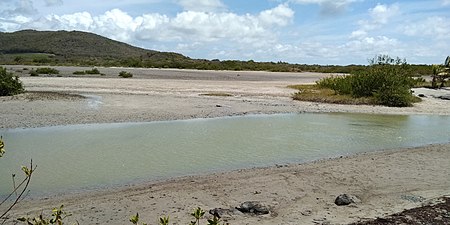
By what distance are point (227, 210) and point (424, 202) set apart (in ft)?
10.8

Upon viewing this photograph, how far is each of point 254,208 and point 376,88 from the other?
2313cm

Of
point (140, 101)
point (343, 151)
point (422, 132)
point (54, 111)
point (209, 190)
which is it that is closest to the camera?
point (209, 190)

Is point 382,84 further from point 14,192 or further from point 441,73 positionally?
point 14,192

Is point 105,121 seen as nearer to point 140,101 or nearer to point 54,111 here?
point 54,111

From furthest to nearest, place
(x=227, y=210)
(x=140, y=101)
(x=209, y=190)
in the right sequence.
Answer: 1. (x=140, y=101)
2. (x=209, y=190)
3. (x=227, y=210)

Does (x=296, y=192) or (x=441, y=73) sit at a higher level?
(x=441, y=73)

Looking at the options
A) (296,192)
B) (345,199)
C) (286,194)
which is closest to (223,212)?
(286,194)

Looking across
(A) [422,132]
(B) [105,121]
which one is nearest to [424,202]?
(A) [422,132]

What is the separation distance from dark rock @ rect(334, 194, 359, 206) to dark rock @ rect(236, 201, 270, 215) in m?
1.26

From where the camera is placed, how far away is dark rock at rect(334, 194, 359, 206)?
24.3 feet

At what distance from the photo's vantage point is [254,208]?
6.98 m

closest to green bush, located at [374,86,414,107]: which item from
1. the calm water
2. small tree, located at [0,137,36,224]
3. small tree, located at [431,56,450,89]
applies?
the calm water

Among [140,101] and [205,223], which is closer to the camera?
[205,223]

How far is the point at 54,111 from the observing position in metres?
19.7
